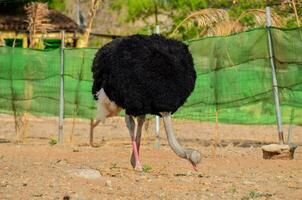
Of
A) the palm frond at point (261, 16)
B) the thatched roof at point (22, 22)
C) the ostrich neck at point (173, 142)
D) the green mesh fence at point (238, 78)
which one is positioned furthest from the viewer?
the thatched roof at point (22, 22)

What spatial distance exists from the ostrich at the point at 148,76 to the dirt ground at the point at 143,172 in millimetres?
831

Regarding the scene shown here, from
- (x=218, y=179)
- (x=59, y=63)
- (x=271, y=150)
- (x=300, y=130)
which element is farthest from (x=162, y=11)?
(x=218, y=179)

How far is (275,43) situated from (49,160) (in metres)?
4.14

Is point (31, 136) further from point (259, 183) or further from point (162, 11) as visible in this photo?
point (162, 11)

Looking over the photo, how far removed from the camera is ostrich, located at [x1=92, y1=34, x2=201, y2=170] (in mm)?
10508

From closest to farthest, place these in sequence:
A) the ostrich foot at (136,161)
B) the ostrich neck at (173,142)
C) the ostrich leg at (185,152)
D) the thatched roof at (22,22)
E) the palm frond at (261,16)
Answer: the ostrich leg at (185,152) → the ostrich neck at (173,142) → the ostrich foot at (136,161) → the palm frond at (261,16) → the thatched roof at (22,22)

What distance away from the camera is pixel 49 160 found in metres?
12.5

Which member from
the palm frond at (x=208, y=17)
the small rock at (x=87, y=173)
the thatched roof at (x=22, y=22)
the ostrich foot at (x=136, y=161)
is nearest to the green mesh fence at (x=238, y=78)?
the palm frond at (x=208, y=17)

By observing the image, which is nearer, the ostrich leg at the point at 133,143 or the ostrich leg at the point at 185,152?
the ostrich leg at the point at 185,152

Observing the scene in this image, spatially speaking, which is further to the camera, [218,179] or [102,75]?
[102,75]

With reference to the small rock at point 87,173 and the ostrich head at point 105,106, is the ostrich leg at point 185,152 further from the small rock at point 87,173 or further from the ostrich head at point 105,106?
the ostrich head at point 105,106

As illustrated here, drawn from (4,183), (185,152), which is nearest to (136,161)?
(185,152)

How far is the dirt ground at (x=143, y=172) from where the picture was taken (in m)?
8.62

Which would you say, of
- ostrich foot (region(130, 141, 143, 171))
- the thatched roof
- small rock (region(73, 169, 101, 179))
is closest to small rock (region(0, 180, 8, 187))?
small rock (region(73, 169, 101, 179))
